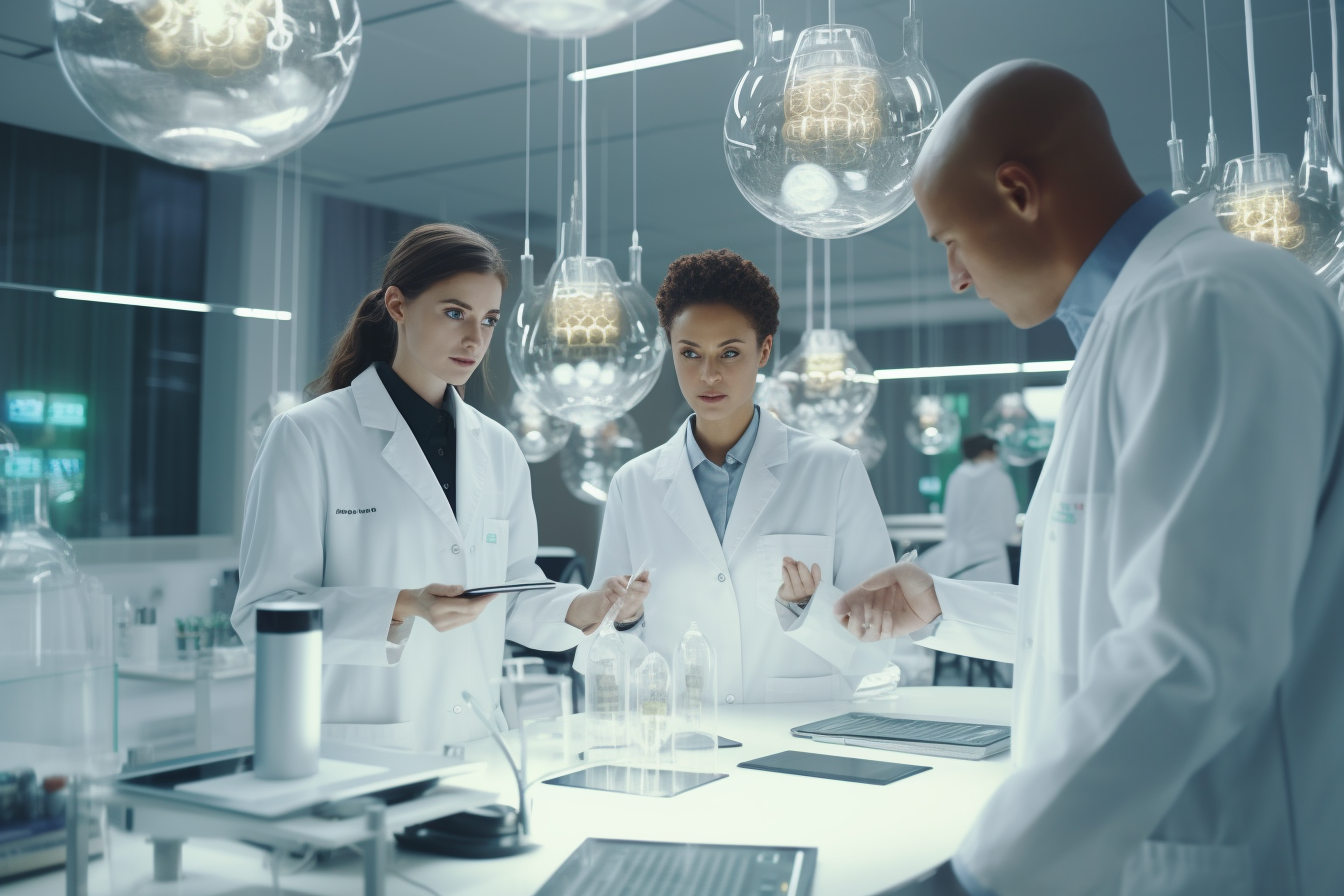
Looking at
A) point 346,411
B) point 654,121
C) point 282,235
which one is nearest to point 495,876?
point 346,411

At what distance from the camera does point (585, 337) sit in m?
2.15

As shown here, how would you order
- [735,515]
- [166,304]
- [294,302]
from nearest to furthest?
1. [735,515]
2. [166,304]
3. [294,302]

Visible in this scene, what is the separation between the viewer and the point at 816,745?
192 cm

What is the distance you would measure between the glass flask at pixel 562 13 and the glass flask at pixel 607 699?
997 mm

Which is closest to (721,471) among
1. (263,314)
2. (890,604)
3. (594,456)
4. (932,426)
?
(890,604)

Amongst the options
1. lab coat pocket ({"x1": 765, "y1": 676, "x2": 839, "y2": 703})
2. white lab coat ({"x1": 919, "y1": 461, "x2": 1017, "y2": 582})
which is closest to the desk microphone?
lab coat pocket ({"x1": 765, "y1": 676, "x2": 839, "y2": 703})

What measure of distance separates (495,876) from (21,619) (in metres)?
0.75

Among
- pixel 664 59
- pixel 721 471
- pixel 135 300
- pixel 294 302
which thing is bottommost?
pixel 721 471

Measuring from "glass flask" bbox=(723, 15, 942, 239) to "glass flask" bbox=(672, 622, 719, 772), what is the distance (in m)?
0.76

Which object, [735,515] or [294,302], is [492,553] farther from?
[294,302]

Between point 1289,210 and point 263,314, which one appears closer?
point 1289,210

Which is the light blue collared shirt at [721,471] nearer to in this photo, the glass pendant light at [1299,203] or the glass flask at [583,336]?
→ the glass flask at [583,336]

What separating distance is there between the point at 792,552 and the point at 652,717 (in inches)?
35.8

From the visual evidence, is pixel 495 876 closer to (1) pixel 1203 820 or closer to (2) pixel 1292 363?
(1) pixel 1203 820
